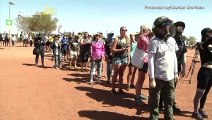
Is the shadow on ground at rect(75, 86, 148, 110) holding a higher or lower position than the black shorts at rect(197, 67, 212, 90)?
lower

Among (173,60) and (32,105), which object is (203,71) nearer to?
(173,60)

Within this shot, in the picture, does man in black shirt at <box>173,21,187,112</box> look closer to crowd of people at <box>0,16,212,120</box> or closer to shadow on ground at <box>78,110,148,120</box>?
crowd of people at <box>0,16,212,120</box>

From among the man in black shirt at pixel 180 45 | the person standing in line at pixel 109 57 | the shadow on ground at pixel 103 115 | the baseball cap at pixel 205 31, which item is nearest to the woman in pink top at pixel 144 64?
the man in black shirt at pixel 180 45

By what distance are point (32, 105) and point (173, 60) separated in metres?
3.65

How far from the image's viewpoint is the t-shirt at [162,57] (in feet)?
21.0

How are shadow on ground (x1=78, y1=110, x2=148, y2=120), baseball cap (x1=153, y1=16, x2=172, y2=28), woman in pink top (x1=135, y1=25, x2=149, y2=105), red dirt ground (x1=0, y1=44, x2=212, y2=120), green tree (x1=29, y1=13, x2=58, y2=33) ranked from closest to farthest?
baseball cap (x1=153, y1=16, x2=172, y2=28), shadow on ground (x1=78, y1=110, x2=148, y2=120), red dirt ground (x1=0, y1=44, x2=212, y2=120), woman in pink top (x1=135, y1=25, x2=149, y2=105), green tree (x1=29, y1=13, x2=58, y2=33)

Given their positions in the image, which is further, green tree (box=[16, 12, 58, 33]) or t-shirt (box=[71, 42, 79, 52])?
green tree (box=[16, 12, 58, 33])

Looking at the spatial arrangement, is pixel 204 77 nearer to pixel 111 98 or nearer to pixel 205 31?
pixel 205 31

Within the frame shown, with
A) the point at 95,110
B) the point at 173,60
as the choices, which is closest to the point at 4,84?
the point at 95,110

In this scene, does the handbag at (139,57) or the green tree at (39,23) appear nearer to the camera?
the handbag at (139,57)

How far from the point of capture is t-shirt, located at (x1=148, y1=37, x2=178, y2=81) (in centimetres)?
639

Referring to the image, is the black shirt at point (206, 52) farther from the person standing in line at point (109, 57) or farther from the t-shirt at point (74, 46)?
the t-shirt at point (74, 46)

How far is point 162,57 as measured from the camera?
6.44 meters

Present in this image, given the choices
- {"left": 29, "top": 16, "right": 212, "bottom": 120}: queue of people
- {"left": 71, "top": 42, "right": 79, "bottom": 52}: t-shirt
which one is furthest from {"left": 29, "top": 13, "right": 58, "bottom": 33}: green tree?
{"left": 29, "top": 16, "right": 212, "bottom": 120}: queue of people
